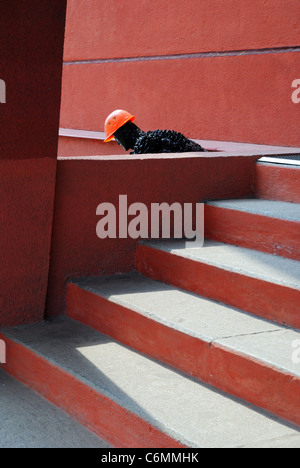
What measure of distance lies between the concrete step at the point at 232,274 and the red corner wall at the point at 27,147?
64 cm

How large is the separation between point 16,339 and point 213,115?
3.37 meters

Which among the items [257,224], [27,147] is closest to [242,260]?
[257,224]

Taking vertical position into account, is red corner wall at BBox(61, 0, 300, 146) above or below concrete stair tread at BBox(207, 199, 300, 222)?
above

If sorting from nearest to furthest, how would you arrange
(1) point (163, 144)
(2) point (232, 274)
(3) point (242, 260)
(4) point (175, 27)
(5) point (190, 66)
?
(2) point (232, 274) < (3) point (242, 260) < (1) point (163, 144) < (5) point (190, 66) < (4) point (175, 27)

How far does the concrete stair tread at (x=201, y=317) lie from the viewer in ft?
9.59

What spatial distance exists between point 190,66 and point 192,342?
404 centimetres

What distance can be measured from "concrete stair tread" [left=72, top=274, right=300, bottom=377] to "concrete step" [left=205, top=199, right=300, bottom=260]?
50 centimetres

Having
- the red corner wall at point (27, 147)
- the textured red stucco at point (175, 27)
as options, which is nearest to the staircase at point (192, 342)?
the red corner wall at point (27, 147)

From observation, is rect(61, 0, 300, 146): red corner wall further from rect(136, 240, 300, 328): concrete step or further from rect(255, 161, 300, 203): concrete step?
rect(136, 240, 300, 328): concrete step

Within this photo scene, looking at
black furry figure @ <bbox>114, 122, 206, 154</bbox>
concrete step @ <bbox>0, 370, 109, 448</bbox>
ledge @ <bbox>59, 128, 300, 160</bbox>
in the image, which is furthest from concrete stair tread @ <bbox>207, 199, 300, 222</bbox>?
concrete step @ <bbox>0, 370, 109, 448</bbox>

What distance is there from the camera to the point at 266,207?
4.17 meters

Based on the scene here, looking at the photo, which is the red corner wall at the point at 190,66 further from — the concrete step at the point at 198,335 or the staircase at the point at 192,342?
the concrete step at the point at 198,335

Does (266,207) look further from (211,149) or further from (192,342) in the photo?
(211,149)

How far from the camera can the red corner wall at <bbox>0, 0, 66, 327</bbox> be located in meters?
3.65
